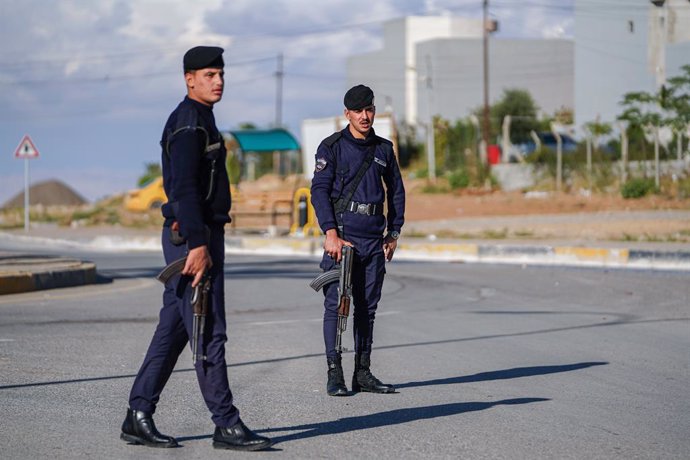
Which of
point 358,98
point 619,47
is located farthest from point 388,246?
point 619,47

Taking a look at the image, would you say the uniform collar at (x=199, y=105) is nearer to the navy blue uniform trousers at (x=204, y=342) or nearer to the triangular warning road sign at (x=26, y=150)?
the navy blue uniform trousers at (x=204, y=342)

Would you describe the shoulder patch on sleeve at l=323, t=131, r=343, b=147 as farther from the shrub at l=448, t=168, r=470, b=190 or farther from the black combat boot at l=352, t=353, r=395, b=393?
the shrub at l=448, t=168, r=470, b=190

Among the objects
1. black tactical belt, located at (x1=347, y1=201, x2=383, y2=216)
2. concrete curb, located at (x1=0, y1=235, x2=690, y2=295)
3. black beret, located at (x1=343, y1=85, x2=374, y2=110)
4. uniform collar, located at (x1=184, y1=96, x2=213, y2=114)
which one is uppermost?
black beret, located at (x1=343, y1=85, x2=374, y2=110)

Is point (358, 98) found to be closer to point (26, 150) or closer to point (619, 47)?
point (26, 150)

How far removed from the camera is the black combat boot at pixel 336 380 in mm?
7340

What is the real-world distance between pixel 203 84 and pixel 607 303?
10.2 meters

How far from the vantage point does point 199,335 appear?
541 centimetres

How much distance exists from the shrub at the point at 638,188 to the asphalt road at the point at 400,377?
18222mm

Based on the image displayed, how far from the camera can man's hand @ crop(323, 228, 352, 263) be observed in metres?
7.18

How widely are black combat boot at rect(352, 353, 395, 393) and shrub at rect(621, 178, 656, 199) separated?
2724cm

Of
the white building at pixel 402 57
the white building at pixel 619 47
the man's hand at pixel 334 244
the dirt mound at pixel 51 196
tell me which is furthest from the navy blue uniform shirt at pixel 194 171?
the white building at pixel 402 57

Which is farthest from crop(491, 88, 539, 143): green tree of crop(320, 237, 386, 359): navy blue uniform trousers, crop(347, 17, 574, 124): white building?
crop(320, 237, 386, 359): navy blue uniform trousers

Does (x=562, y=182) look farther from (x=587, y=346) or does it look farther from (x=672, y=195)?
(x=587, y=346)

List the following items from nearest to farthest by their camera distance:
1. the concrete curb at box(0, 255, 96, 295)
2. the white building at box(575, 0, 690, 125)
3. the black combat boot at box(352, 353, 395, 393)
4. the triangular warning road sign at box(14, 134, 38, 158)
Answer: the black combat boot at box(352, 353, 395, 393), the concrete curb at box(0, 255, 96, 295), the triangular warning road sign at box(14, 134, 38, 158), the white building at box(575, 0, 690, 125)
